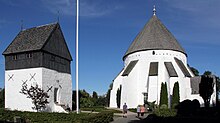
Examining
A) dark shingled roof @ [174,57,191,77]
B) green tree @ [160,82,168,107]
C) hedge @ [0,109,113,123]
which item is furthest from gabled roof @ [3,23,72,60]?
dark shingled roof @ [174,57,191,77]

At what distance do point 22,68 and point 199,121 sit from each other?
77.9 ft

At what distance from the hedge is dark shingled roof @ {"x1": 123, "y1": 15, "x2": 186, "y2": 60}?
945 inches

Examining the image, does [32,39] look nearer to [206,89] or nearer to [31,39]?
[31,39]

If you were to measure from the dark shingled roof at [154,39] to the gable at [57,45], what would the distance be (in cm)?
1299

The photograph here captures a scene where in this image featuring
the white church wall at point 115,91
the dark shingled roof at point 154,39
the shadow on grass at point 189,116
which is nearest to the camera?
the shadow on grass at point 189,116

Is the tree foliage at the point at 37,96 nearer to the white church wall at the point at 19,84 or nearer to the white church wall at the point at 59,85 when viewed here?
the white church wall at the point at 19,84

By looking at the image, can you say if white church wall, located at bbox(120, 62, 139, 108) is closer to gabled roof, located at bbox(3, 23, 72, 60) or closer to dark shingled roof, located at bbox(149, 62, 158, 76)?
dark shingled roof, located at bbox(149, 62, 158, 76)

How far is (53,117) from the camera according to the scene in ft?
77.8

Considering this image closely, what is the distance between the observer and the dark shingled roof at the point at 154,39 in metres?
46.2

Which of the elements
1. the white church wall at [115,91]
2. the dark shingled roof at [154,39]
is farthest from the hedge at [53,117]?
the white church wall at [115,91]

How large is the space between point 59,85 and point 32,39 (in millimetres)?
6752

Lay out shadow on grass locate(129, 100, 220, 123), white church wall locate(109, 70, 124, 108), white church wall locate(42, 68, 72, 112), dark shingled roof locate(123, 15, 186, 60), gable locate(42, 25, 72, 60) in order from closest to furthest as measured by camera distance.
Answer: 1. shadow on grass locate(129, 100, 220, 123)
2. white church wall locate(42, 68, 72, 112)
3. gable locate(42, 25, 72, 60)
4. dark shingled roof locate(123, 15, 186, 60)
5. white church wall locate(109, 70, 124, 108)

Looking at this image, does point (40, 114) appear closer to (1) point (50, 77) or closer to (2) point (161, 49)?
(1) point (50, 77)

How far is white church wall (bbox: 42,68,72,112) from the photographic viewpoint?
34.5 meters
